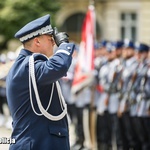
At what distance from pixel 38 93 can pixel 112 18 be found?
87.1ft

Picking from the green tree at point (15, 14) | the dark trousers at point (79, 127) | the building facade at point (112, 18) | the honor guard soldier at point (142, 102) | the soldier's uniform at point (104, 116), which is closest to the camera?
the honor guard soldier at point (142, 102)

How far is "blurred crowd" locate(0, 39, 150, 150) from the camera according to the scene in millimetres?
9562

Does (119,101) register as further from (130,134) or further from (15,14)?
(15,14)

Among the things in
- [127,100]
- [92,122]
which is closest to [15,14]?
[92,122]

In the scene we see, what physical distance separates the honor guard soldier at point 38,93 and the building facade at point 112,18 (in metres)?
25.2

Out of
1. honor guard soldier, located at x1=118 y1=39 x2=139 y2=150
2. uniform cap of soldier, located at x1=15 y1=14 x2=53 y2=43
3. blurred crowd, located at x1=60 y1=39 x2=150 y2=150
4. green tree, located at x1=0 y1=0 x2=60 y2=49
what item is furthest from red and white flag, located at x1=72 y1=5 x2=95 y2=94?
green tree, located at x1=0 y1=0 x2=60 y2=49

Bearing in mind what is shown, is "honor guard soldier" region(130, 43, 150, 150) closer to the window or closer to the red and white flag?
the red and white flag

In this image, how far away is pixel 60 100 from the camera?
16.2ft

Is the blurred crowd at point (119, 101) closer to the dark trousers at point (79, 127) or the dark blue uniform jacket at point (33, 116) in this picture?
the dark trousers at point (79, 127)

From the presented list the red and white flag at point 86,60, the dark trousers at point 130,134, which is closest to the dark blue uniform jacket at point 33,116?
the dark trousers at point 130,134

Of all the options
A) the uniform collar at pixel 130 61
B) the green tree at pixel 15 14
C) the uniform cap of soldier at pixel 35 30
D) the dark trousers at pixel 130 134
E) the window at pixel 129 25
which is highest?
the window at pixel 129 25

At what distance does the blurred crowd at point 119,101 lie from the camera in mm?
9562

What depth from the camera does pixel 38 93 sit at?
15.8ft

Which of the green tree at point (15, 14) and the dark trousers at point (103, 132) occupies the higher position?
the green tree at point (15, 14)
